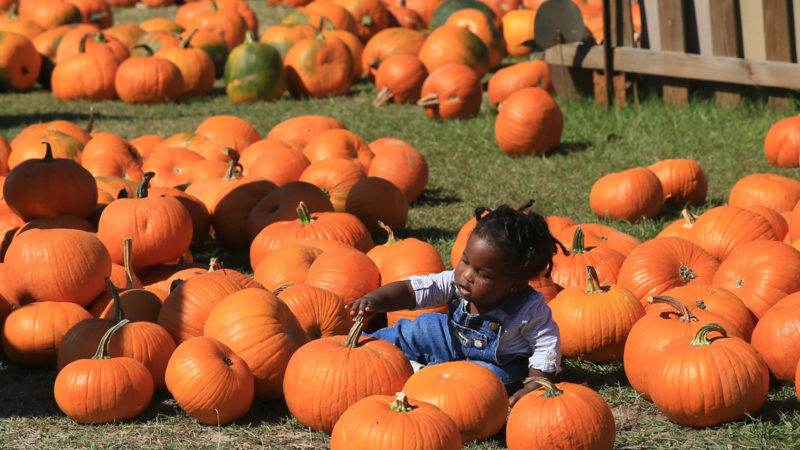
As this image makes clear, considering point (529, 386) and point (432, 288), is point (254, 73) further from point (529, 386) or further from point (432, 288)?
point (529, 386)

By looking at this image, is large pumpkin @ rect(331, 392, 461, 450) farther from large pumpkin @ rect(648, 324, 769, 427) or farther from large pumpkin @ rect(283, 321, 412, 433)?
large pumpkin @ rect(648, 324, 769, 427)

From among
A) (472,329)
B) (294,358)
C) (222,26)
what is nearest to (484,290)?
(472,329)

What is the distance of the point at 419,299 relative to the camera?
13.3 ft

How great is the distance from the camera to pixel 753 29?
8586 millimetres

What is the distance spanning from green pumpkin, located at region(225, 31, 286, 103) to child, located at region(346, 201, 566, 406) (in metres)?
6.86

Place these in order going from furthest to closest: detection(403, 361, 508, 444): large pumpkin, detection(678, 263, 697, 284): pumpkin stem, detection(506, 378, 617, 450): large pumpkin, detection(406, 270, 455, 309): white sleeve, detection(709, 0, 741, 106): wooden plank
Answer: detection(709, 0, 741, 106): wooden plank, detection(678, 263, 697, 284): pumpkin stem, detection(406, 270, 455, 309): white sleeve, detection(403, 361, 508, 444): large pumpkin, detection(506, 378, 617, 450): large pumpkin

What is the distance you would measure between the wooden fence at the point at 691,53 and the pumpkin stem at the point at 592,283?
468 cm

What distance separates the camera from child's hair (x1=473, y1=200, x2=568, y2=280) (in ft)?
12.0

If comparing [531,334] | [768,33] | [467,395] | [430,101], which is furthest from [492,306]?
[430,101]

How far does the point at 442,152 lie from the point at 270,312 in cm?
475

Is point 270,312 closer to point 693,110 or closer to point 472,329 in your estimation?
point 472,329

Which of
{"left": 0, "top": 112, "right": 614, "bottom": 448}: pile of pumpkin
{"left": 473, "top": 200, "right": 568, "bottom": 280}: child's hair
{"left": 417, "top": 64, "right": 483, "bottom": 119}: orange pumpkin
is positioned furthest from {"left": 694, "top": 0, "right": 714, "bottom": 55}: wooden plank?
{"left": 473, "top": 200, "right": 568, "bottom": 280}: child's hair

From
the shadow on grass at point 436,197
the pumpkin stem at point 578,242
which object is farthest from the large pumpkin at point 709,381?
the shadow on grass at point 436,197

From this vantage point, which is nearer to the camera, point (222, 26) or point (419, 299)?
point (419, 299)
